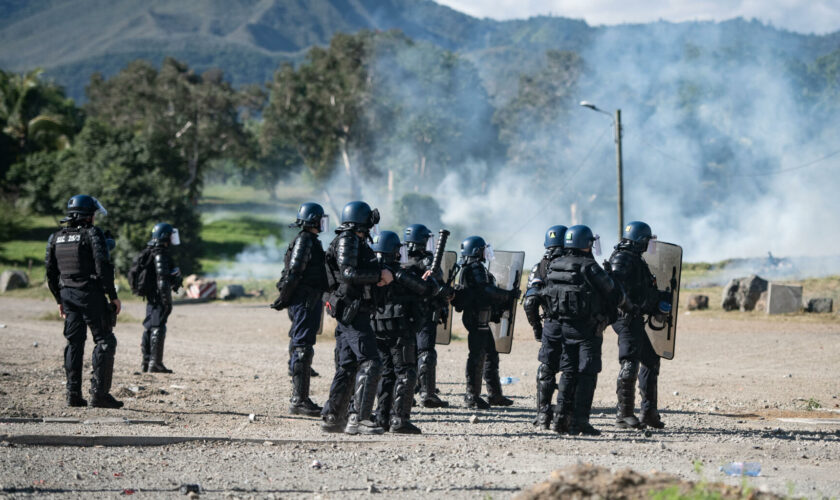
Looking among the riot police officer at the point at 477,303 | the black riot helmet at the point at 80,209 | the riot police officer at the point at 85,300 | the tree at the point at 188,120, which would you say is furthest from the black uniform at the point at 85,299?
the tree at the point at 188,120

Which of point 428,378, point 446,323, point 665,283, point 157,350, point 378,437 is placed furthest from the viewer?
point 157,350

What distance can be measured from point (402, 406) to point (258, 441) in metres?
1.47

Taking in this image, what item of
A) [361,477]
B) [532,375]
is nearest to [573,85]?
[532,375]

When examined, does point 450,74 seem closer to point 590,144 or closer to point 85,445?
point 590,144

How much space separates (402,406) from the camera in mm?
8141

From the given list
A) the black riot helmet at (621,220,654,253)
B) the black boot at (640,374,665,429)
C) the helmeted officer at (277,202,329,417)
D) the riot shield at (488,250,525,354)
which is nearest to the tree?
the riot shield at (488,250,525,354)

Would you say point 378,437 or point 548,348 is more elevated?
point 548,348

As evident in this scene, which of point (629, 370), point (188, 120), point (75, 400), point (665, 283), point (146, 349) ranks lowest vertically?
point (75, 400)

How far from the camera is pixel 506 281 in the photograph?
10570 millimetres

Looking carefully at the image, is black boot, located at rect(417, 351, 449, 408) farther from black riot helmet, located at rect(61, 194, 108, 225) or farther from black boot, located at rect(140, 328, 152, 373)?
black boot, located at rect(140, 328, 152, 373)

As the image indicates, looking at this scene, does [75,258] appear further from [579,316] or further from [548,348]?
[579,316]

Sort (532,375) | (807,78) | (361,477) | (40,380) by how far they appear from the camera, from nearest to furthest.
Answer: (361,477) → (40,380) → (532,375) → (807,78)

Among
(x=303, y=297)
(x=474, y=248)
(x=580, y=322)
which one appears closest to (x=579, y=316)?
(x=580, y=322)

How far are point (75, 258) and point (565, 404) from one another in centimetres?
493
